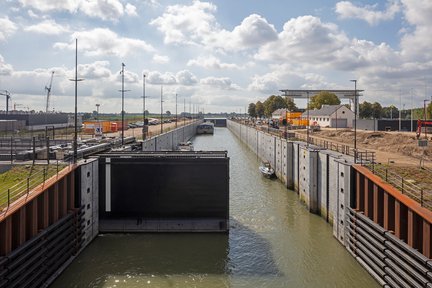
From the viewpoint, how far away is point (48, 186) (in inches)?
791

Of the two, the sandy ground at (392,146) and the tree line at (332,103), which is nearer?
the sandy ground at (392,146)

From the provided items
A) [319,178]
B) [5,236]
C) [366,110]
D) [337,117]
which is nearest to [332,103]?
[366,110]

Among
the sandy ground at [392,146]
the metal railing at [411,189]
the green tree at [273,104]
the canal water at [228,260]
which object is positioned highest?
the green tree at [273,104]

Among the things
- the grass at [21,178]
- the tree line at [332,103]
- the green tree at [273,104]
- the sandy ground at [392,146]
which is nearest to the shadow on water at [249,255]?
the grass at [21,178]

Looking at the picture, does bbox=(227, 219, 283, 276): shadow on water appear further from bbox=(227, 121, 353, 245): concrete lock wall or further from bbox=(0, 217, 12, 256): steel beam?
bbox=(0, 217, 12, 256): steel beam

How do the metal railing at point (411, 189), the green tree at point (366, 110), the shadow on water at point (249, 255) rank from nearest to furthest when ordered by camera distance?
the metal railing at point (411, 189) < the shadow on water at point (249, 255) < the green tree at point (366, 110)

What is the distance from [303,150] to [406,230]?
21.1 meters

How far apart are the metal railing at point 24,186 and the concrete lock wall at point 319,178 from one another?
17.3 metres

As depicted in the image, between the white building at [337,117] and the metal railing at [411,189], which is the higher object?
the white building at [337,117]

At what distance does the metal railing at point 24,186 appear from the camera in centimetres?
1805

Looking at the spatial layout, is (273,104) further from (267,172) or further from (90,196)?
(90,196)

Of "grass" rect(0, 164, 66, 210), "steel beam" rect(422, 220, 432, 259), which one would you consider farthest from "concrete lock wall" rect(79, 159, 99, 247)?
"steel beam" rect(422, 220, 432, 259)

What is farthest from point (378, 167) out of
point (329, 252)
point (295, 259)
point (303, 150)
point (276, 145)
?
point (276, 145)

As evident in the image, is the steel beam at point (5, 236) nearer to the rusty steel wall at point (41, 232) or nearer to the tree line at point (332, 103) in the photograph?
the rusty steel wall at point (41, 232)
